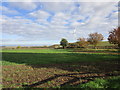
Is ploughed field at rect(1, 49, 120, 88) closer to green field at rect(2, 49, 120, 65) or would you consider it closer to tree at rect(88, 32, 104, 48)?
green field at rect(2, 49, 120, 65)

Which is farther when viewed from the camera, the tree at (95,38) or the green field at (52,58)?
the tree at (95,38)

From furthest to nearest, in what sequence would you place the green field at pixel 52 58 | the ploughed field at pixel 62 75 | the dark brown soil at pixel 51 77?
1. the green field at pixel 52 58
2. the dark brown soil at pixel 51 77
3. the ploughed field at pixel 62 75

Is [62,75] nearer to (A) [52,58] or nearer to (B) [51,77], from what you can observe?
(B) [51,77]

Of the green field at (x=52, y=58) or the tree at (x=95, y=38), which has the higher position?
the tree at (x=95, y=38)

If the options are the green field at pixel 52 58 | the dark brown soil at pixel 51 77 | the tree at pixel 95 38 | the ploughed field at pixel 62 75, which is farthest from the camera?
the tree at pixel 95 38

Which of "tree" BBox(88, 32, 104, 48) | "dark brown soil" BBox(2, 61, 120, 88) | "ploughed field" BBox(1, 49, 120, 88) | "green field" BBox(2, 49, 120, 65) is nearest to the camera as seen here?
"ploughed field" BBox(1, 49, 120, 88)

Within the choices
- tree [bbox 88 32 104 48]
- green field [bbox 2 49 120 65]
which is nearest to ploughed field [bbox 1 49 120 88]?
green field [bbox 2 49 120 65]

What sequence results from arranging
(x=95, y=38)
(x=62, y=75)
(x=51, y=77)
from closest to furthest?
(x=51, y=77), (x=62, y=75), (x=95, y=38)

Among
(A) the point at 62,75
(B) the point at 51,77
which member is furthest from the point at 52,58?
(B) the point at 51,77

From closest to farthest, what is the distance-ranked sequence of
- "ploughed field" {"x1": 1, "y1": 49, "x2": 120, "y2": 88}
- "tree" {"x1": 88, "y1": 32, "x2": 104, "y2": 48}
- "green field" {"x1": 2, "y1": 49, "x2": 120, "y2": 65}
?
"ploughed field" {"x1": 1, "y1": 49, "x2": 120, "y2": 88}
"green field" {"x1": 2, "y1": 49, "x2": 120, "y2": 65}
"tree" {"x1": 88, "y1": 32, "x2": 104, "y2": 48}

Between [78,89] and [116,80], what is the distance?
6.69ft

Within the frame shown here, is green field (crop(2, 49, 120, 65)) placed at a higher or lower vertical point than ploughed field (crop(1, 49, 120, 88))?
higher

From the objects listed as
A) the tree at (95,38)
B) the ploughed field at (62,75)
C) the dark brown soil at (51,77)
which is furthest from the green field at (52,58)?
the tree at (95,38)

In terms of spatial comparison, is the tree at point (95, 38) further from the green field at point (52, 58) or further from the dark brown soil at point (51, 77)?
the dark brown soil at point (51, 77)
